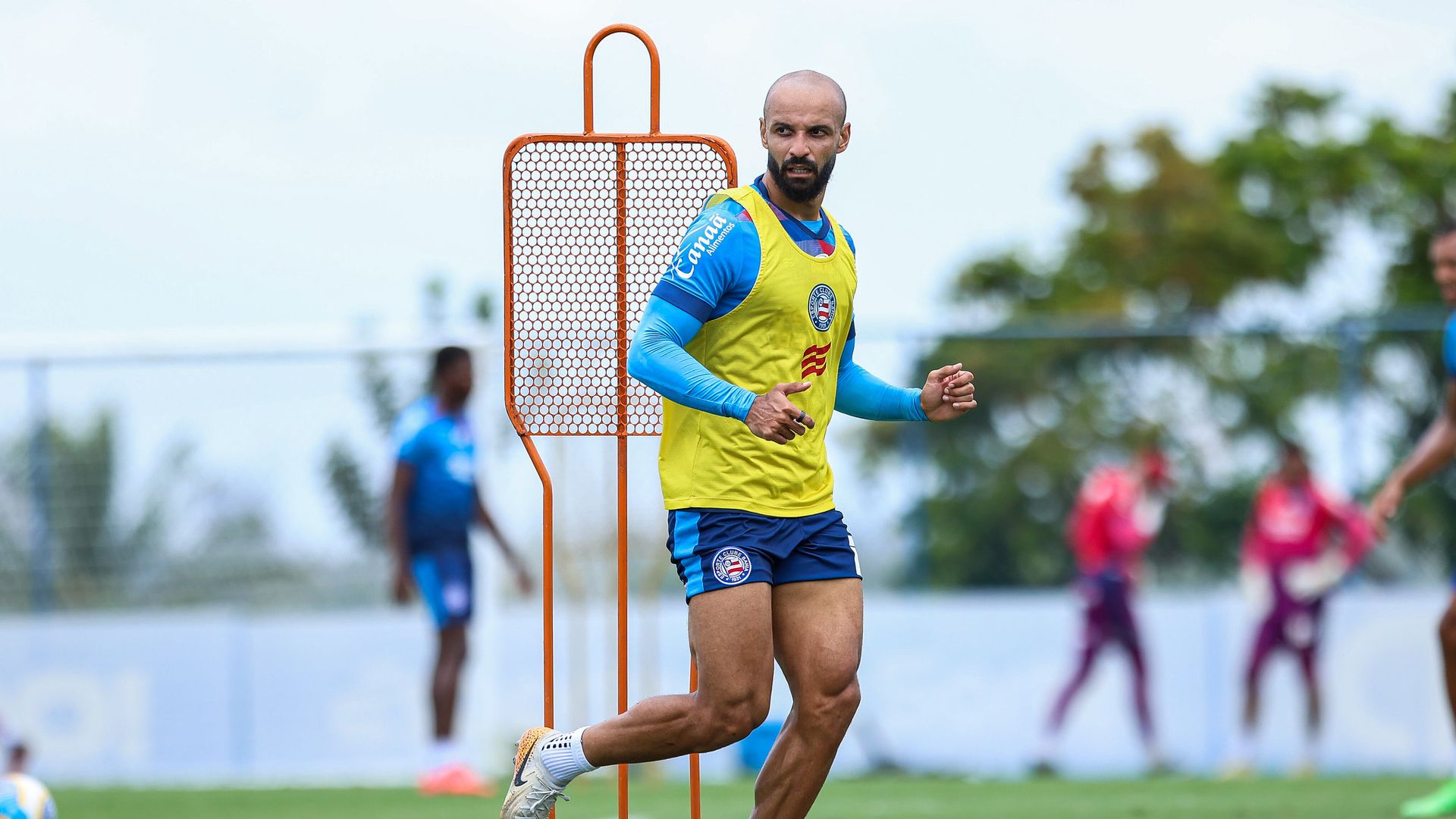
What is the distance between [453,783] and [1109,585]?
15.6ft

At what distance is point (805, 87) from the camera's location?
5.04 meters

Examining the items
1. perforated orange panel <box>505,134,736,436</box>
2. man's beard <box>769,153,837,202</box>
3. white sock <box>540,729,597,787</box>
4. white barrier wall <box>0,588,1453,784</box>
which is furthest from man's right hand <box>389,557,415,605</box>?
man's beard <box>769,153,837,202</box>

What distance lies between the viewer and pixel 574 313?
19.1 feet

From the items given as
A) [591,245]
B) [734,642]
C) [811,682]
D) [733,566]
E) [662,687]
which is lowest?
[662,687]

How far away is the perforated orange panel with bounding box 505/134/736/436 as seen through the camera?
580 centimetres

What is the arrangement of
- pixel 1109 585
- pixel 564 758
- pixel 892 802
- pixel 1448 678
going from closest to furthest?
1. pixel 564 758
2. pixel 1448 678
3. pixel 892 802
4. pixel 1109 585

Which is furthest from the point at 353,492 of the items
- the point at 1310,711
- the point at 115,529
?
the point at 1310,711

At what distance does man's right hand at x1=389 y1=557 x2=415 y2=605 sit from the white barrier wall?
147 centimetres

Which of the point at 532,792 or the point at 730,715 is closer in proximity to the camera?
the point at 730,715

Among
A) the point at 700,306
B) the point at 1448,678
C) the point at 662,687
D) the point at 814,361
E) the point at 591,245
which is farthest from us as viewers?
the point at 662,687

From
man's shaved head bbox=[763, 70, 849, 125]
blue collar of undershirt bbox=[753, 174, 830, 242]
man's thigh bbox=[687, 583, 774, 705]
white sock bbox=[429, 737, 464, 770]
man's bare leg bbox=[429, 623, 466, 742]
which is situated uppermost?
man's shaved head bbox=[763, 70, 849, 125]

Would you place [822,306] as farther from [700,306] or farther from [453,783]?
[453,783]

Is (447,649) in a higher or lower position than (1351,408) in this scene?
lower

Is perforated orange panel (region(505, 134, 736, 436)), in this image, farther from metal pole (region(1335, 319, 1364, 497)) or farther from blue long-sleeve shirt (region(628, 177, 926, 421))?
metal pole (region(1335, 319, 1364, 497))
